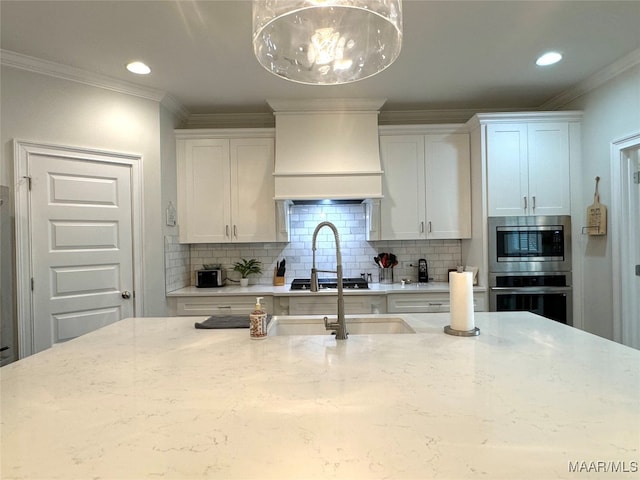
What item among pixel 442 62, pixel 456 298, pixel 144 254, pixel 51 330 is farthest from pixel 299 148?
pixel 51 330

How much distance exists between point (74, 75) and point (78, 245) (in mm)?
1313

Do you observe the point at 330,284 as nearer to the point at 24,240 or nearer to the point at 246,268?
the point at 246,268

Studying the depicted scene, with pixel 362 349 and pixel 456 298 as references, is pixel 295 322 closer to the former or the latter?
pixel 362 349

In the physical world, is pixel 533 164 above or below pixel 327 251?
above

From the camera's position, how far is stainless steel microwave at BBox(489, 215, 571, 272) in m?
3.00

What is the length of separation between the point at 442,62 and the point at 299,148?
54.4 inches

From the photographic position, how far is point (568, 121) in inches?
119

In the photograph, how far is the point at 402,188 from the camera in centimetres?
332

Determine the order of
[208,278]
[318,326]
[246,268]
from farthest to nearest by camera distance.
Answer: [246,268]
[208,278]
[318,326]

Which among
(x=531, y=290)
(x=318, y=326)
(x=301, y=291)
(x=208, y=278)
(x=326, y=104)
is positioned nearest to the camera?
(x=318, y=326)

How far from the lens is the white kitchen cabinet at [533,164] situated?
303 cm

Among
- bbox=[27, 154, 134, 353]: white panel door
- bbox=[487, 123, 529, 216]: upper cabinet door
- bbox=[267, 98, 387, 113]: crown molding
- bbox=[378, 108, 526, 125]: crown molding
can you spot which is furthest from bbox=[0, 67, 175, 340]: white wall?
bbox=[487, 123, 529, 216]: upper cabinet door

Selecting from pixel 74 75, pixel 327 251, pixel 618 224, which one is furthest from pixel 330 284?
pixel 74 75

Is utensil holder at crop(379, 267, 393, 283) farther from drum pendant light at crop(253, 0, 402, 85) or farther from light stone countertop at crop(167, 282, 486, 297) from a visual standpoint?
drum pendant light at crop(253, 0, 402, 85)
